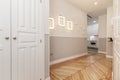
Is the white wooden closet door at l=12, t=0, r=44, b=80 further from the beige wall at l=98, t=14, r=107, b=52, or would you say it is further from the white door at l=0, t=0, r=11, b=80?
the beige wall at l=98, t=14, r=107, b=52

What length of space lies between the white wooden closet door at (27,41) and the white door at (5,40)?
79 millimetres

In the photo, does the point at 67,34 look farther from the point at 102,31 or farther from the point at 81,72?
the point at 102,31

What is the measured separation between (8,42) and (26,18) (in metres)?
0.49

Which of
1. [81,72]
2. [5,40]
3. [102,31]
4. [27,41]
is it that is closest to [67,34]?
A: [81,72]

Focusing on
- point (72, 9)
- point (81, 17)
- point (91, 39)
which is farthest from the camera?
point (91, 39)

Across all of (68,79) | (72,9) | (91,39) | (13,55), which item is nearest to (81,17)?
(72,9)

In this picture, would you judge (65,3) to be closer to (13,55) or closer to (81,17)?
(81,17)

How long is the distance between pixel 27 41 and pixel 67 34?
10.7ft

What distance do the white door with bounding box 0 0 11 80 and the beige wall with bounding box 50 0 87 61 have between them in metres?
2.48

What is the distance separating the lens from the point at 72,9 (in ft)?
17.5

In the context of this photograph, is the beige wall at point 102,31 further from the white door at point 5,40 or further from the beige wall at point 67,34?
the white door at point 5,40

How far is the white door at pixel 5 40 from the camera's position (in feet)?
4.61

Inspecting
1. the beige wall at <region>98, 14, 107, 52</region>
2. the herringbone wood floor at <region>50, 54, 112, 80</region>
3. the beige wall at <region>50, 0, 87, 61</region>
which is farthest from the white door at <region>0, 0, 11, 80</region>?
the beige wall at <region>98, 14, 107, 52</region>

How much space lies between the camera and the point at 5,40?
1444mm
